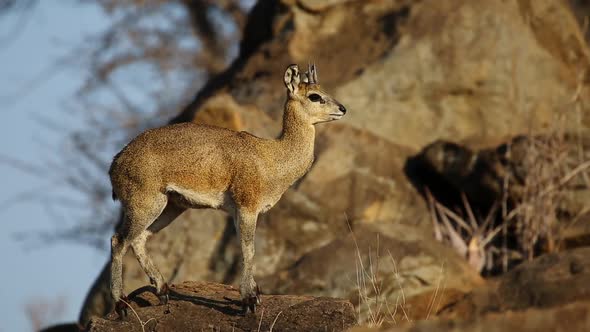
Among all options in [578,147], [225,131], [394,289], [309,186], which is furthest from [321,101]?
[578,147]

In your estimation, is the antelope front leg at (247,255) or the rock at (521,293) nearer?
the antelope front leg at (247,255)

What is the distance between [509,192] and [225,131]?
7860 mm

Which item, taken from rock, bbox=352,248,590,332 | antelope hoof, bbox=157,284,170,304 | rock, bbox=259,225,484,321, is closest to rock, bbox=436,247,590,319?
rock, bbox=352,248,590,332

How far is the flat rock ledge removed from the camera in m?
10.6

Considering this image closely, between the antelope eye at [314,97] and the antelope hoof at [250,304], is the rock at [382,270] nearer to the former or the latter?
the antelope eye at [314,97]

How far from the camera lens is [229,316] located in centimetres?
1095

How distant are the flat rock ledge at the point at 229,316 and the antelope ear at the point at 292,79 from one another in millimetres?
2421

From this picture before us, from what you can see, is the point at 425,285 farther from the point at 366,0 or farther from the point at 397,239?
the point at 366,0

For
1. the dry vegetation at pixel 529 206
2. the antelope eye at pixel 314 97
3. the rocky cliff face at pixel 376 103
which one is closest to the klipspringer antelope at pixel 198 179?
the antelope eye at pixel 314 97

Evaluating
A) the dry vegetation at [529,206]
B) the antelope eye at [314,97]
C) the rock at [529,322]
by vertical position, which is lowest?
the dry vegetation at [529,206]

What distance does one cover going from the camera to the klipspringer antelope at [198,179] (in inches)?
442

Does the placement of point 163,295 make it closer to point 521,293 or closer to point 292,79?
point 292,79

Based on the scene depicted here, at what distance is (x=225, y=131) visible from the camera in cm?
1171

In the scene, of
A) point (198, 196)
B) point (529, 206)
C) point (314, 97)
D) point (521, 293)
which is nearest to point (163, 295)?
point (198, 196)
